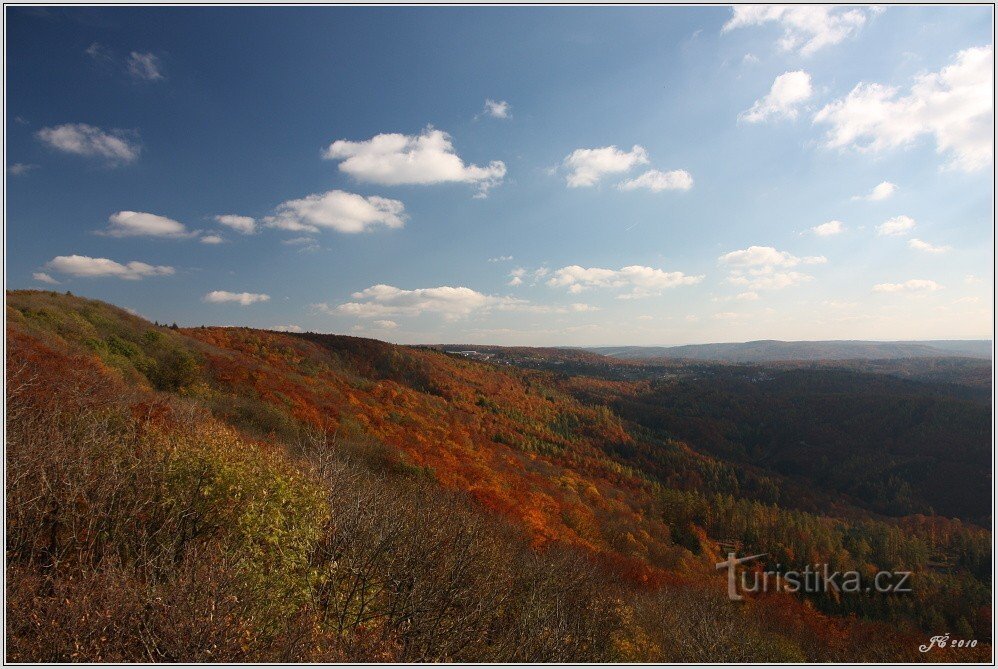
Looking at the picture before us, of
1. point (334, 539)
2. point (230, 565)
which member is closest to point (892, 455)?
point (334, 539)

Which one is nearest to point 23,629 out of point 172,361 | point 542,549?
point 542,549

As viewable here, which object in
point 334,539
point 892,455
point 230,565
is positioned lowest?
point 892,455

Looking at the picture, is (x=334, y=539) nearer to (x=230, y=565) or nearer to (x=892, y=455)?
(x=230, y=565)

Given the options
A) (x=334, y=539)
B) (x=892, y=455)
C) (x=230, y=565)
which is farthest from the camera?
(x=892, y=455)

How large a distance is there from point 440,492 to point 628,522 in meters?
39.3

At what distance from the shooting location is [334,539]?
18594mm

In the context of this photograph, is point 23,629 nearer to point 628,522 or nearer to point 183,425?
point 183,425

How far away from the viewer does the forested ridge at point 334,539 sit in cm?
1172

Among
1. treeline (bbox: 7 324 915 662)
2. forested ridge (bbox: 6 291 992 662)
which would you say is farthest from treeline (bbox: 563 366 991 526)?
treeline (bbox: 7 324 915 662)

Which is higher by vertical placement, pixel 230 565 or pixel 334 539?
pixel 230 565

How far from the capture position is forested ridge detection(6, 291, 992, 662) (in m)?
11.7

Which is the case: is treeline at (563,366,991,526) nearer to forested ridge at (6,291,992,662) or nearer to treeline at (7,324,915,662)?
forested ridge at (6,291,992,662)

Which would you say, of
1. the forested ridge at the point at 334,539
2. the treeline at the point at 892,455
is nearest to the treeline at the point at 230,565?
the forested ridge at the point at 334,539

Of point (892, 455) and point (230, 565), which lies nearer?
point (230, 565)
